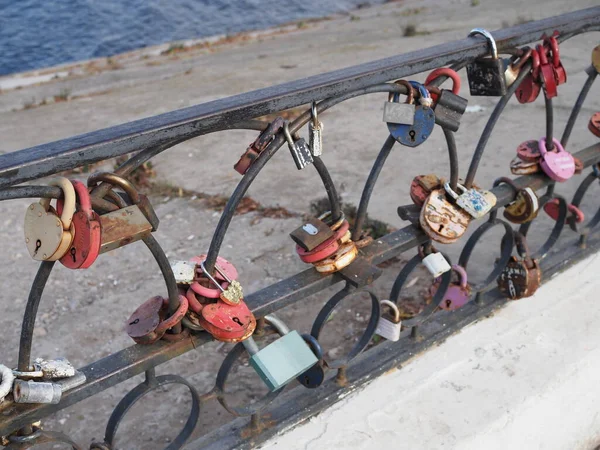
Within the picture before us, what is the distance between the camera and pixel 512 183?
6.43 ft

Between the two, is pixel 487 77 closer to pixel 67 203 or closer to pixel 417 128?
pixel 417 128

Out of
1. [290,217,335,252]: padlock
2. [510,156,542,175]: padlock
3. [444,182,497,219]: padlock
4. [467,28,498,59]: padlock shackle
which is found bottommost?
[510,156,542,175]: padlock

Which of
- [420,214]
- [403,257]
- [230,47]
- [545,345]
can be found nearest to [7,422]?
[420,214]

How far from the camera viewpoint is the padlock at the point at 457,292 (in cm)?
204

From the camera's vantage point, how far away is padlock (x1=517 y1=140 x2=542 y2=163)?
2021 millimetres

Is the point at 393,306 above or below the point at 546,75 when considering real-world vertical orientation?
below

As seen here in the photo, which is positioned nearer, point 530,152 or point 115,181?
point 115,181

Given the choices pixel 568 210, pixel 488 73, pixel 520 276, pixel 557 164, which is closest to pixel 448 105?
pixel 488 73

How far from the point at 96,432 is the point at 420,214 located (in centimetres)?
140

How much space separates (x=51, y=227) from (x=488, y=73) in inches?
45.5

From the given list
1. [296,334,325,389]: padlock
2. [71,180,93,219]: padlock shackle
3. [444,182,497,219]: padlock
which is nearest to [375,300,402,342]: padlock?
[296,334,325,389]: padlock

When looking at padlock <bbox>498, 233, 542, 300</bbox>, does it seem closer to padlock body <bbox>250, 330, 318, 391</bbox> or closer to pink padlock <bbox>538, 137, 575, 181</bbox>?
pink padlock <bbox>538, 137, 575, 181</bbox>

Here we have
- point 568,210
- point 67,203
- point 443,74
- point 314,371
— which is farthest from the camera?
point 568,210

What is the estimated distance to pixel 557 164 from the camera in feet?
6.54
